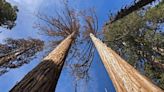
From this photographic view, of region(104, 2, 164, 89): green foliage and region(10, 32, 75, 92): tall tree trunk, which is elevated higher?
region(10, 32, 75, 92): tall tree trunk

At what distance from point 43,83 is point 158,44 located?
1189cm

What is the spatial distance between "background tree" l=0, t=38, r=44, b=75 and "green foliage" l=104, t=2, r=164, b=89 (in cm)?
485

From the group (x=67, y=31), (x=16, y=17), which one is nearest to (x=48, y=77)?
(x=67, y=31)

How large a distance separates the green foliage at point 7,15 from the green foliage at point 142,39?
6107 mm

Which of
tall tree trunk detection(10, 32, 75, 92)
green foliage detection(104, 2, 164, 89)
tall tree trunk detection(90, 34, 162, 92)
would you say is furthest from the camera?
green foliage detection(104, 2, 164, 89)

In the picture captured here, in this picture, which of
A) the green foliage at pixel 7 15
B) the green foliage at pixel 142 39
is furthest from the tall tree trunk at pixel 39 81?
the green foliage at pixel 7 15

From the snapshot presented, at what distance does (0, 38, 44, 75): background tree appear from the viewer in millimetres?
15695

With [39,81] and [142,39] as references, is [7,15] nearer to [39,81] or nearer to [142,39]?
[142,39]

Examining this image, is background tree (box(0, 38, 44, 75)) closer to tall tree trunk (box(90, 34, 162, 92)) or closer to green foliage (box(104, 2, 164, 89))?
green foliage (box(104, 2, 164, 89))

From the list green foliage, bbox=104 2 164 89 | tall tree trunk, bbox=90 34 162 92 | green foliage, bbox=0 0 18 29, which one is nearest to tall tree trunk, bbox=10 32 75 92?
tall tree trunk, bbox=90 34 162 92

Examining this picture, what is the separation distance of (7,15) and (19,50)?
239 cm

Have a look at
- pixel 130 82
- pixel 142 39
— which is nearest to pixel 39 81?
pixel 130 82

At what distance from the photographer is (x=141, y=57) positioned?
53.8 feet

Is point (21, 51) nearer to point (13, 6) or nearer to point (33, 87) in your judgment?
point (13, 6)
